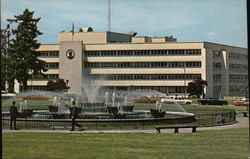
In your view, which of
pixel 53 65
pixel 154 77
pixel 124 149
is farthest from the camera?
pixel 53 65

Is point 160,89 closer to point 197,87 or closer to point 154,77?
point 154,77

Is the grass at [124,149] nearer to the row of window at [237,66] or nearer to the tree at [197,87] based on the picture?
the tree at [197,87]

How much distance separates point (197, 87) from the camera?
266 feet

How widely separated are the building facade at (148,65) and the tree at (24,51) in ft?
74.0

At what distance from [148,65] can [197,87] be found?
1437 cm

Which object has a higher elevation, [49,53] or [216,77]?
[49,53]

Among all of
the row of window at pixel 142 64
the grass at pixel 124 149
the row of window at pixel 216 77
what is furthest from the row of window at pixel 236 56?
the grass at pixel 124 149

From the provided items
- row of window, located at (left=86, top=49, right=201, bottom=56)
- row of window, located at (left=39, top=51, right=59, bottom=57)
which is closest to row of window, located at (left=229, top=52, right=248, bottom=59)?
row of window, located at (left=86, top=49, right=201, bottom=56)

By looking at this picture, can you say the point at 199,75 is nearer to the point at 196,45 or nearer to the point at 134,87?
the point at 196,45

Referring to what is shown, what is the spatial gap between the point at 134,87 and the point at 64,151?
259 ft

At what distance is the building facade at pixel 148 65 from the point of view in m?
88.6

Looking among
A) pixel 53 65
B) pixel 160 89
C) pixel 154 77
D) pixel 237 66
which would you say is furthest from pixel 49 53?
pixel 237 66

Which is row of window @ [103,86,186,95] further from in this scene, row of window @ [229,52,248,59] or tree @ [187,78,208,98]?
row of window @ [229,52,248,59]

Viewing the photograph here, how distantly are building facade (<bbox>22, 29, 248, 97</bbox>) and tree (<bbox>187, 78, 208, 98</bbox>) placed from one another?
4.91m
